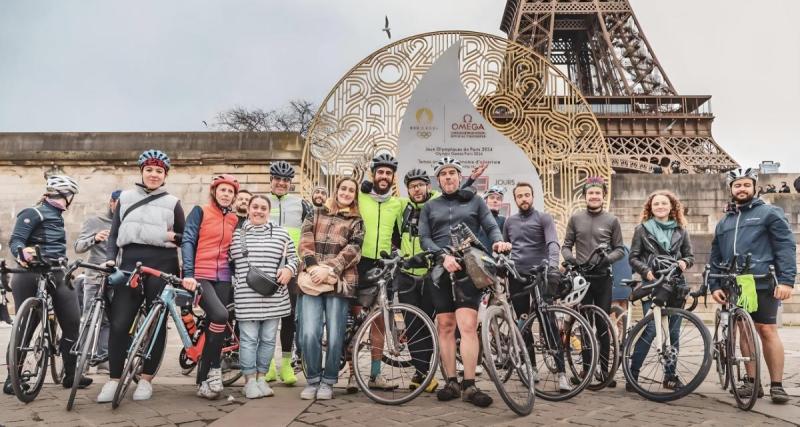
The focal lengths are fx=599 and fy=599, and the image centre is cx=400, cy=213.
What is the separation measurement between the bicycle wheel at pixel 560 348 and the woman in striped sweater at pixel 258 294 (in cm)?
173

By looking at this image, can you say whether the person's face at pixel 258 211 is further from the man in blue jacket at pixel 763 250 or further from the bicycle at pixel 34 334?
the man in blue jacket at pixel 763 250

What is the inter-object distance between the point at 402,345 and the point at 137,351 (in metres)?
1.66

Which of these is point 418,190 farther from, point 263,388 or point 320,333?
point 263,388

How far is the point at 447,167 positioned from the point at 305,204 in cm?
185

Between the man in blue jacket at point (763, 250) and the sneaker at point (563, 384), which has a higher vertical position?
the man in blue jacket at point (763, 250)

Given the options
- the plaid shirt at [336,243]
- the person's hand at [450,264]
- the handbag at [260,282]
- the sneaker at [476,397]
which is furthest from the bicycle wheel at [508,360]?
the handbag at [260,282]

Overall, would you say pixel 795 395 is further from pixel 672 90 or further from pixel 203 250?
pixel 672 90

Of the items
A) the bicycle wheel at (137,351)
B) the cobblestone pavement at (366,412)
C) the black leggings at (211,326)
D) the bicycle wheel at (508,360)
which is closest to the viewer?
the cobblestone pavement at (366,412)

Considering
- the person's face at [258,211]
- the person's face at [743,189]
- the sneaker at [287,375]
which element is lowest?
the sneaker at [287,375]

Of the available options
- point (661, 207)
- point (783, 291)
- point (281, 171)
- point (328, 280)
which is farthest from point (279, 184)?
point (783, 291)

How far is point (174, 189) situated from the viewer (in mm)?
11234

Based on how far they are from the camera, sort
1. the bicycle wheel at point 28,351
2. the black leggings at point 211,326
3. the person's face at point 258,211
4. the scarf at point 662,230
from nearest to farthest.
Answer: the bicycle wheel at point 28,351 → the black leggings at point 211,326 → the person's face at point 258,211 → the scarf at point 662,230

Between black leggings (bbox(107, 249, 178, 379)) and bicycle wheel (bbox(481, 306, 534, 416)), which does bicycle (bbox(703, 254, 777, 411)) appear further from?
black leggings (bbox(107, 249, 178, 379))

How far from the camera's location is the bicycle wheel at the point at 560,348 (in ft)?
13.0
